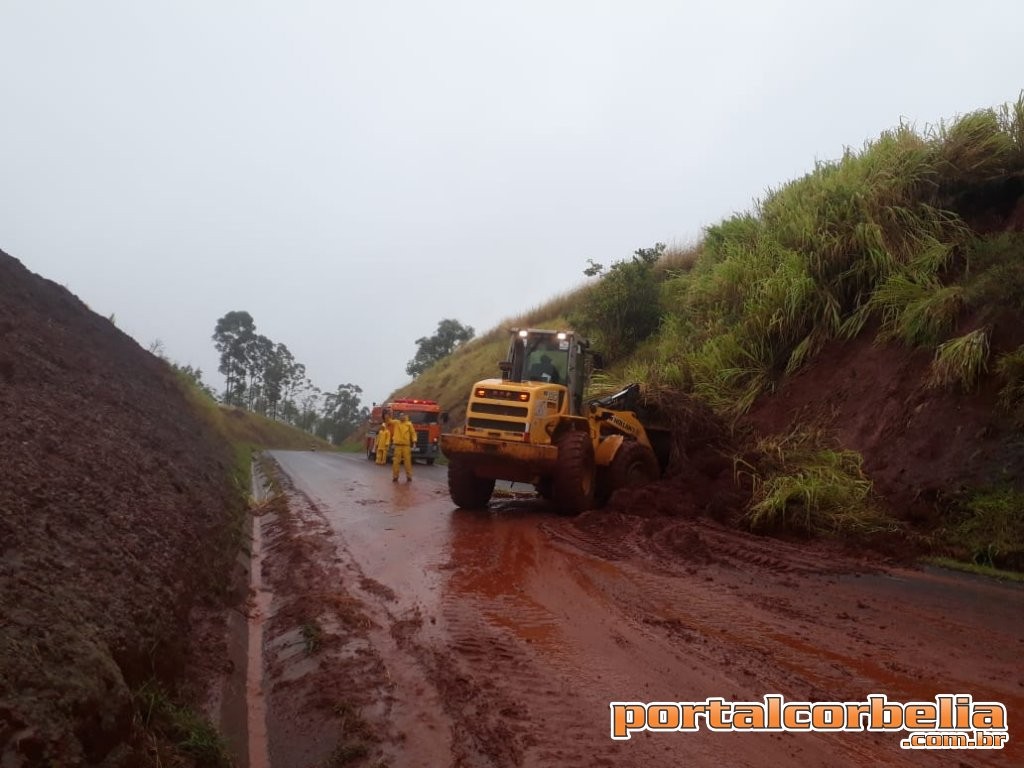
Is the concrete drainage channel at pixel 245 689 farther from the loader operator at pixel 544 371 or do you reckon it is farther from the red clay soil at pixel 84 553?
the loader operator at pixel 544 371

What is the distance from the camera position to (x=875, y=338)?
11.2 m

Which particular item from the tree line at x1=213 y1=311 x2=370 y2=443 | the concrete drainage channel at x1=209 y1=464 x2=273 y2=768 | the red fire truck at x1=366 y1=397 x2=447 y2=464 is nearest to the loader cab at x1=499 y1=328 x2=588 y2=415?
the concrete drainage channel at x1=209 y1=464 x2=273 y2=768

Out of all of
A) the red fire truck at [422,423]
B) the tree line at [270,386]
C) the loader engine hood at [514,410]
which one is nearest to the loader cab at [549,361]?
the loader engine hood at [514,410]

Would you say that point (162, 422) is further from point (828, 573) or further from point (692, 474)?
point (828, 573)

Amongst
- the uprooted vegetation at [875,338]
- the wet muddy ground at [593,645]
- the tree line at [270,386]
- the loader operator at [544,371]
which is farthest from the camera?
the tree line at [270,386]

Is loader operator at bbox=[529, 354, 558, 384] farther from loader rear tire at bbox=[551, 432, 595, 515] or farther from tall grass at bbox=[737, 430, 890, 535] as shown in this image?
tall grass at bbox=[737, 430, 890, 535]

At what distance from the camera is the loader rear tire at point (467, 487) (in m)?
11.7

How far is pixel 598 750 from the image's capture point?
357 cm

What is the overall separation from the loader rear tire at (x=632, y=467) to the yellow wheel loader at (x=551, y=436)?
0.02 meters

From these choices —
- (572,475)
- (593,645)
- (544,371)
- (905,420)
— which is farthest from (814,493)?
(593,645)

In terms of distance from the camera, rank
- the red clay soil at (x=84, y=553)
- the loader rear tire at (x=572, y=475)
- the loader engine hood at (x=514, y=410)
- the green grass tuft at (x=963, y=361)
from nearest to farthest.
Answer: the red clay soil at (x=84, y=553), the green grass tuft at (x=963, y=361), the loader rear tire at (x=572, y=475), the loader engine hood at (x=514, y=410)

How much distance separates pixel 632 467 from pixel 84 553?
27.1 ft

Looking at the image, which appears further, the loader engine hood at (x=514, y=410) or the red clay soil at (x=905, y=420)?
the loader engine hood at (x=514, y=410)

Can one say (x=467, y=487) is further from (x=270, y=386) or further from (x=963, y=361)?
(x=270, y=386)
